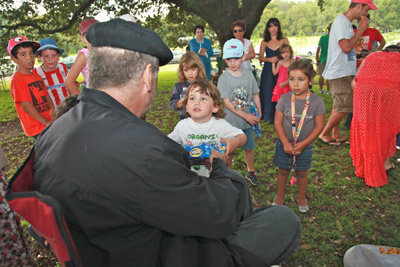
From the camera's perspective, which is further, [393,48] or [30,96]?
[393,48]

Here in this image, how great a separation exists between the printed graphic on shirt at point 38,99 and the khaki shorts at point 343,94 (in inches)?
182

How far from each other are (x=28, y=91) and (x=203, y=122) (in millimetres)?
2460

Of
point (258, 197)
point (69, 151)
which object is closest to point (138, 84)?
point (69, 151)

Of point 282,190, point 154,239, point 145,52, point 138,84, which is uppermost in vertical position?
point 145,52

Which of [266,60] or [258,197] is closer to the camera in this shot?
[258,197]

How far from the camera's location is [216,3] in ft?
33.2

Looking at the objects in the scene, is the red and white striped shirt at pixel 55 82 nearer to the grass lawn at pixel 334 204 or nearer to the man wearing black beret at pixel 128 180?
the grass lawn at pixel 334 204

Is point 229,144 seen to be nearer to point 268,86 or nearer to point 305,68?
point 305,68

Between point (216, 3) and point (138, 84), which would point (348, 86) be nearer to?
point (138, 84)

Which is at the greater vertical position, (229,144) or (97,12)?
(97,12)

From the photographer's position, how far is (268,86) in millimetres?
6449

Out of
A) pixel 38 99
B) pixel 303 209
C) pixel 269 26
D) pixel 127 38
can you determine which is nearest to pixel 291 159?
pixel 303 209

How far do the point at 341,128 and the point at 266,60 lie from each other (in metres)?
2.22

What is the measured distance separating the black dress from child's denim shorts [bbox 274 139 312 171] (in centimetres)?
321
